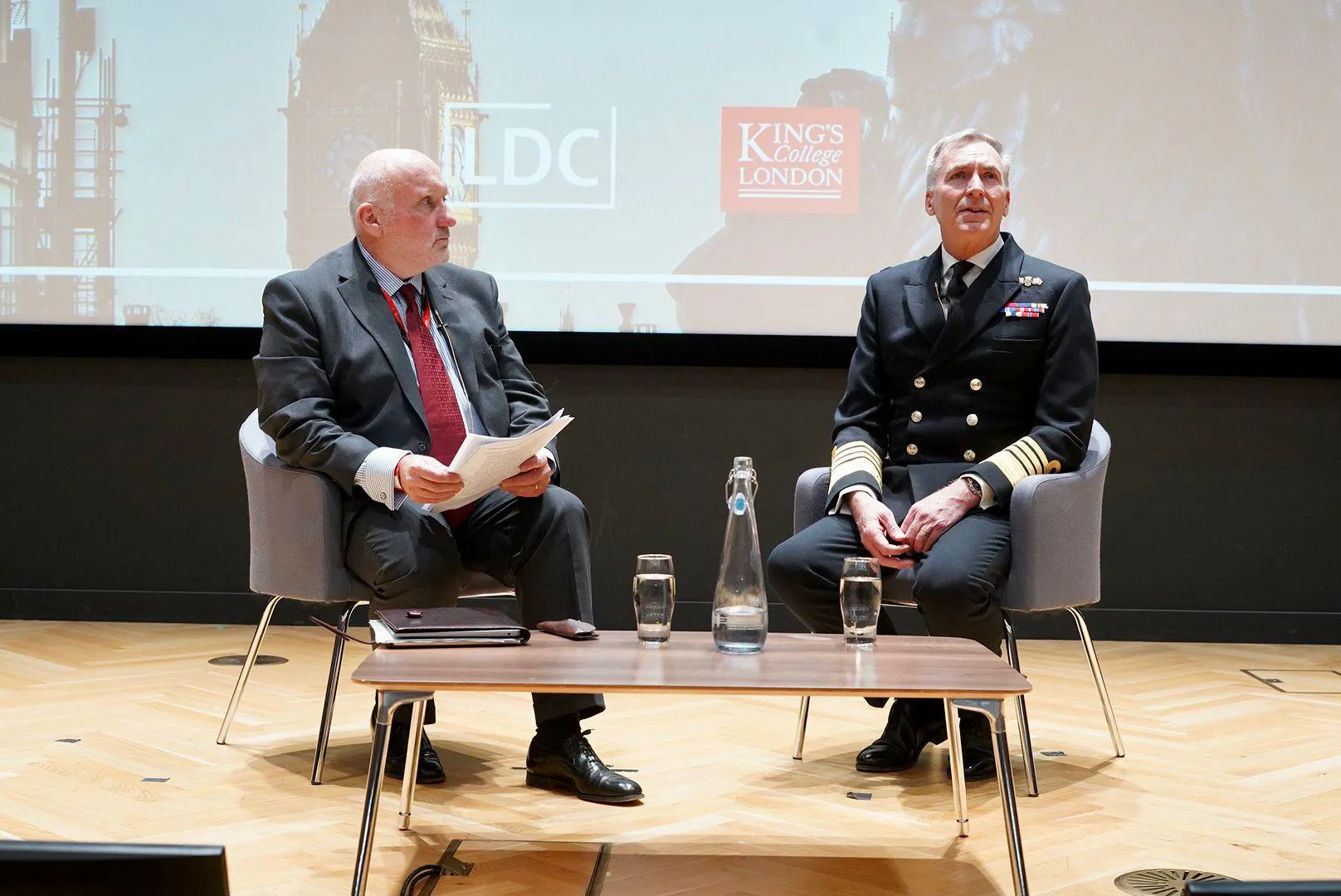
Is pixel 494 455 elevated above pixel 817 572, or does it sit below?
above

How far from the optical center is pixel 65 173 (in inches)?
178

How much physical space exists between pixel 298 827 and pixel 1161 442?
10.8ft

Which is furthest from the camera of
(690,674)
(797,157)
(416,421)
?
(797,157)

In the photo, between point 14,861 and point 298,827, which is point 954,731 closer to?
point 298,827

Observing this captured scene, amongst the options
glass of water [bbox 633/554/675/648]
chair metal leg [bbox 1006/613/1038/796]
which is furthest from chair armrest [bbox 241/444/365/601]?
chair metal leg [bbox 1006/613/1038/796]

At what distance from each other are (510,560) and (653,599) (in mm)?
668

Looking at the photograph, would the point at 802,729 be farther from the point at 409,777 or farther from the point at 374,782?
the point at 374,782

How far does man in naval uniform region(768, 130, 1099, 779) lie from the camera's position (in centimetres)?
284

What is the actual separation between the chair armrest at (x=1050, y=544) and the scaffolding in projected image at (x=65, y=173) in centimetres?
312

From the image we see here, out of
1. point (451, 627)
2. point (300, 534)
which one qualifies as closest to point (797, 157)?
point (300, 534)

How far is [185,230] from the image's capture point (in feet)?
14.8

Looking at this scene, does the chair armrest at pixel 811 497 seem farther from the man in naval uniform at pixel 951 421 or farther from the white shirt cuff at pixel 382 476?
the white shirt cuff at pixel 382 476

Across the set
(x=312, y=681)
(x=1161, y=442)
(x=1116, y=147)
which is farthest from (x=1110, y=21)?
(x=312, y=681)

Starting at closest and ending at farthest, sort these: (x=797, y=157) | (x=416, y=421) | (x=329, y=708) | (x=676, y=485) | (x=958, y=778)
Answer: (x=958, y=778)
(x=329, y=708)
(x=416, y=421)
(x=797, y=157)
(x=676, y=485)
